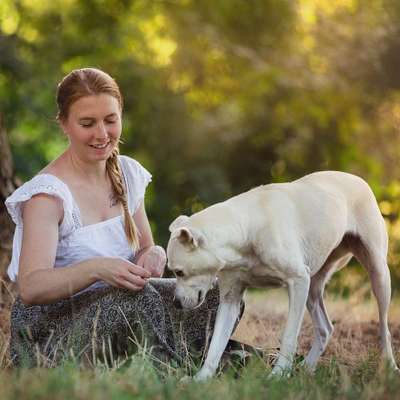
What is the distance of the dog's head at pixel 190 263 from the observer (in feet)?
13.8

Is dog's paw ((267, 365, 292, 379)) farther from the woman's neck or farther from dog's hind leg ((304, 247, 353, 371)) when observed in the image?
the woman's neck

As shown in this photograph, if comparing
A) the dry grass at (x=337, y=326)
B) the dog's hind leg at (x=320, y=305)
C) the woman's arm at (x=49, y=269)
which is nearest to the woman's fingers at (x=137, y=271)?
the woman's arm at (x=49, y=269)

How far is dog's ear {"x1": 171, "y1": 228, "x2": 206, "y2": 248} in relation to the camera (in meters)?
4.12

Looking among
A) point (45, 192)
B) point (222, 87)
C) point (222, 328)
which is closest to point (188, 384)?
point (222, 328)

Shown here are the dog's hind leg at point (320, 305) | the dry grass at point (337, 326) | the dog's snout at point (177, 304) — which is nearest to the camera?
the dog's snout at point (177, 304)

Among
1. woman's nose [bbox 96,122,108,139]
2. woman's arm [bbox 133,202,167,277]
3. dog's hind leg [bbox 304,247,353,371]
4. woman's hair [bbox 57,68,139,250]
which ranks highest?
woman's hair [bbox 57,68,139,250]

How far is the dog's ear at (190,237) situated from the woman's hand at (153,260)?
0.31 m

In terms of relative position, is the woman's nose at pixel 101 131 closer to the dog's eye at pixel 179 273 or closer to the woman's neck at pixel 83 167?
the woman's neck at pixel 83 167

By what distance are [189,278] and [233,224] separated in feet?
1.10

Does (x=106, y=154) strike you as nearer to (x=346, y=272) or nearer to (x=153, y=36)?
(x=346, y=272)

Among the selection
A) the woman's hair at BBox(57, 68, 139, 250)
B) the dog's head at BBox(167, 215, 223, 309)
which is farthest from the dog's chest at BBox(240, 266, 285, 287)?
the woman's hair at BBox(57, 68, 139, 250)

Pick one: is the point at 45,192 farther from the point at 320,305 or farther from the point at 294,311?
the point at 320,305

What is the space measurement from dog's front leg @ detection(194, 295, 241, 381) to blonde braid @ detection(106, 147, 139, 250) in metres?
0.55

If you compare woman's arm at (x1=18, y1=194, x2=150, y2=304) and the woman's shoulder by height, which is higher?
the woman's shoulder
